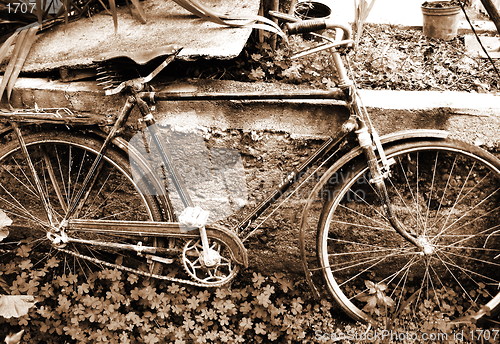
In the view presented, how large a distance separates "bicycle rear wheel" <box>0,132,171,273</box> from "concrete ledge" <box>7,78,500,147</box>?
1.00ft

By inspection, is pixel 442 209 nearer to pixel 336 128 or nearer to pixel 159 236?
pixel 336 128

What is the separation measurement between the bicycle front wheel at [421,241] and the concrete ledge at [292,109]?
0.21 metres

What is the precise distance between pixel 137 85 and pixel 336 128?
1203mm

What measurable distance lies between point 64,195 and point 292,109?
6.33 ft

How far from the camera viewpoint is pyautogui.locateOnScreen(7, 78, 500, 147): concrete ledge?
231cm

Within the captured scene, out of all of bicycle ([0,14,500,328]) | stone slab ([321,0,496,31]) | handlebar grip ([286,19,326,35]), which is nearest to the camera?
handlebar grip ([286,19,326,35])

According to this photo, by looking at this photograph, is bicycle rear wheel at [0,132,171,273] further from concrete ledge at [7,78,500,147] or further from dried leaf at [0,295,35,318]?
dried leaf at [0,295,35,318]

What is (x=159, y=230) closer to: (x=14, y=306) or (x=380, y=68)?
(x=14, y=306)

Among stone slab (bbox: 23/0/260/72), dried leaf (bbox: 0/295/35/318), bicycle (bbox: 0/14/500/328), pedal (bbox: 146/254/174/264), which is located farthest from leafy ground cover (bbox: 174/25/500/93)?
dried leaf (bbox: 0/295/35/318)

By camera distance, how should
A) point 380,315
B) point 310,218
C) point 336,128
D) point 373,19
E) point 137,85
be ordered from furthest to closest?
point 373,19
point 310,218
point 380,315
point 336,128
point 137,85

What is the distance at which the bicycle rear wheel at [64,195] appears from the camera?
2621 millimetres

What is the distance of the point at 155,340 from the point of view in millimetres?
2623

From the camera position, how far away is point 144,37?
2.73 meters

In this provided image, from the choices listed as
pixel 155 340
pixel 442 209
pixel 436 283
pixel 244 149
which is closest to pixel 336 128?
pixel 244 149
